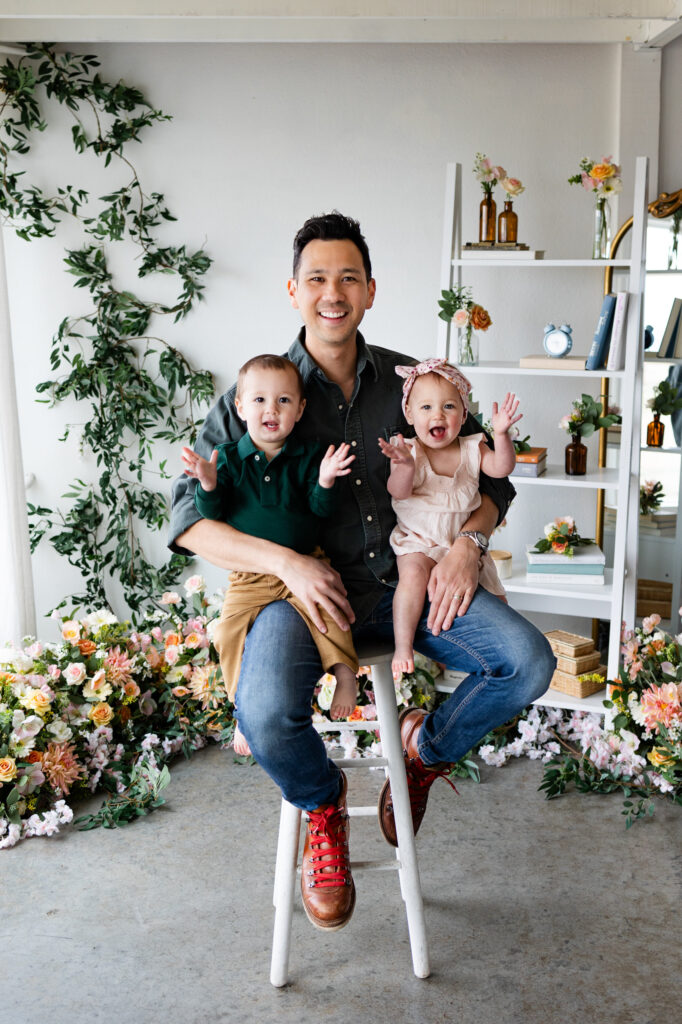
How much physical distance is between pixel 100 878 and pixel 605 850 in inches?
54.7

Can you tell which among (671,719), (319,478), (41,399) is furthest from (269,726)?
(41,399)

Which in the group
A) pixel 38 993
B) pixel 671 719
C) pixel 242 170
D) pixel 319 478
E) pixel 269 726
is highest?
pixel 242 170

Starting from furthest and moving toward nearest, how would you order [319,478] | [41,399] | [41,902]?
[41,399] → [41,902] → [319,478]

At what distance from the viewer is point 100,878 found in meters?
2.53

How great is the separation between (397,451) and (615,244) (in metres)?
1.85

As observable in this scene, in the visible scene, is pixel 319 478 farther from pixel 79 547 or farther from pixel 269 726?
pixel 79 547

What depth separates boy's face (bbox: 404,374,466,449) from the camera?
7.04 ft

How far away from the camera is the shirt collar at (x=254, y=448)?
203cm

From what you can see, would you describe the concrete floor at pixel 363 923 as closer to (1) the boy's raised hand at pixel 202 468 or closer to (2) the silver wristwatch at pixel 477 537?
(2) the silver wristwatch at pixel 477 537

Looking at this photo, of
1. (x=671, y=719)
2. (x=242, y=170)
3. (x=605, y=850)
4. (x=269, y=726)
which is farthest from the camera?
(x=242, y=170)

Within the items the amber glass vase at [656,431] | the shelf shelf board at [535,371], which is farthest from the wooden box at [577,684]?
the shelf shelf board at [535,371]

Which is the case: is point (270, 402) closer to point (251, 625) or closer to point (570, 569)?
point (251, 625)

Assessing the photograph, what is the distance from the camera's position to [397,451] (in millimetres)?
2053

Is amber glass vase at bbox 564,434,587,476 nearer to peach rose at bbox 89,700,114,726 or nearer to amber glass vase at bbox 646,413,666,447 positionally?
amber glass vase at bbox 646,413,666,447
